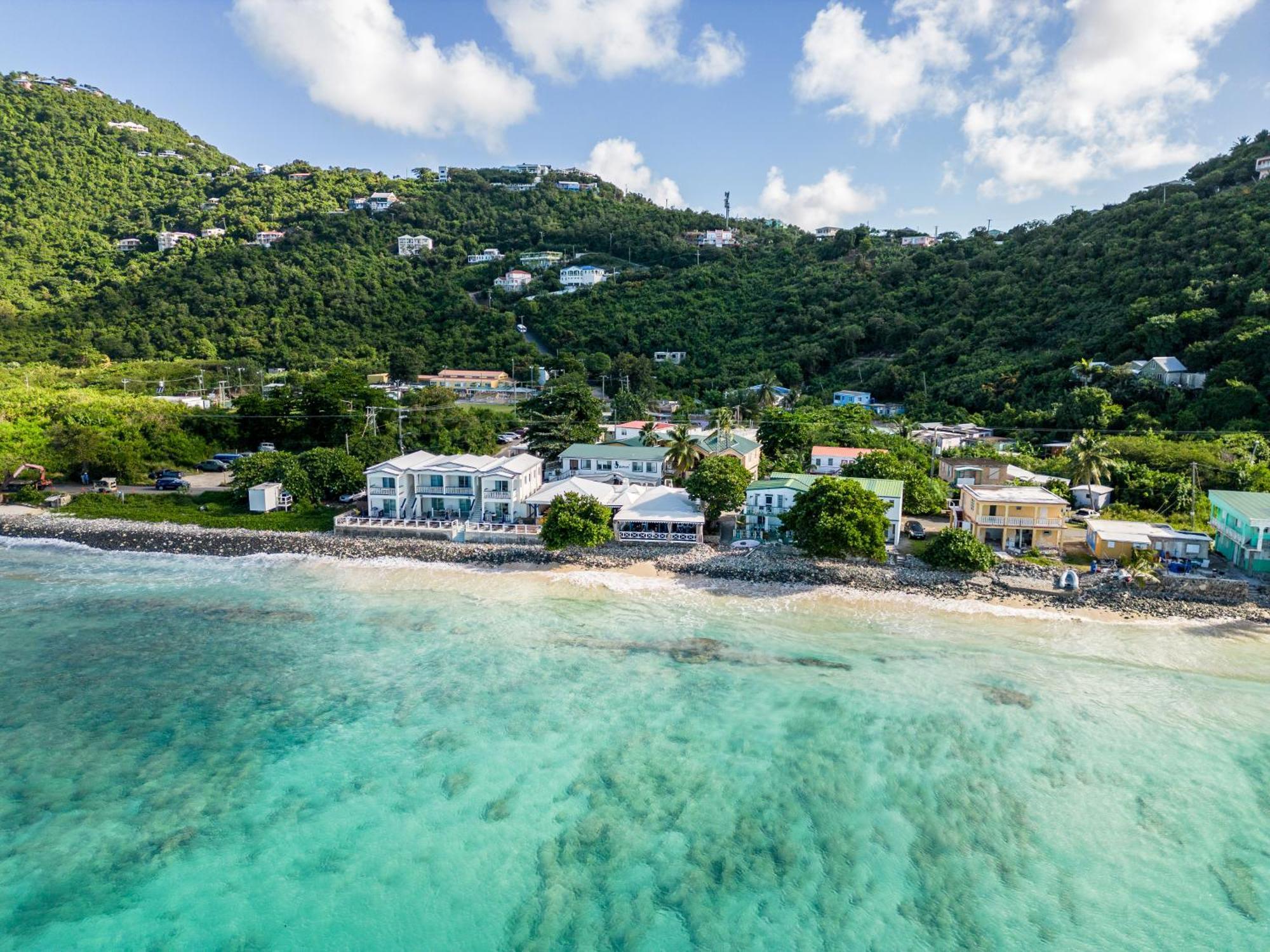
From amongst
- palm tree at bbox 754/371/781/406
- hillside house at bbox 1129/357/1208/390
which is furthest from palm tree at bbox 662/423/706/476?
hillside house at bbox 1129/357/1208/390

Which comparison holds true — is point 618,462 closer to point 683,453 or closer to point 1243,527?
point 683,453

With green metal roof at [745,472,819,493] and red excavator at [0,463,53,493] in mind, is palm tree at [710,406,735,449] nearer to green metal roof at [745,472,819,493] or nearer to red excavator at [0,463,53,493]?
green metal roof at [745,472,819,493]

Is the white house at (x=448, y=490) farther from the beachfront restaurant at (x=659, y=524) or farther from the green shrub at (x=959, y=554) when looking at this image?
the green shrub at (x=959, y=554)

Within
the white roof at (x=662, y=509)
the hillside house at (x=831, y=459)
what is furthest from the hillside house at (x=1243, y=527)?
the white roof at (x=662, y=509)

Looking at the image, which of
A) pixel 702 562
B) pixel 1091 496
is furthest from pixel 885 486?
pixel 1091 496

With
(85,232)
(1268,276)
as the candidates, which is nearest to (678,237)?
(1268,276)

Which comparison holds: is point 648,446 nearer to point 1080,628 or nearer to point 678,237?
point 1080,628

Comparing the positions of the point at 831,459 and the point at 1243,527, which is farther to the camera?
the point at 831,459
